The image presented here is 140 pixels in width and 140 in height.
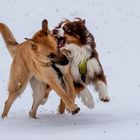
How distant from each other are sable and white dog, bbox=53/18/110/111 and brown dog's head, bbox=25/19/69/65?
16.9 inches

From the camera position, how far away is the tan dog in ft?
24.8

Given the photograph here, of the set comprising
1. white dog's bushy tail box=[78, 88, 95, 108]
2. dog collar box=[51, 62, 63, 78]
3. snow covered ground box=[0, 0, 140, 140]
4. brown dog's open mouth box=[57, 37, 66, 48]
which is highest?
brown dog's open mouth box=[57, 37, 66, 48]

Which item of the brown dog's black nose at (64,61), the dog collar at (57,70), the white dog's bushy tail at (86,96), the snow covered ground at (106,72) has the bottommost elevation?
the snow covered ground at (106,72)

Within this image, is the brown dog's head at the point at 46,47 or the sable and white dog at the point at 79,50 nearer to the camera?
the brown dog's head at the point at 46,47

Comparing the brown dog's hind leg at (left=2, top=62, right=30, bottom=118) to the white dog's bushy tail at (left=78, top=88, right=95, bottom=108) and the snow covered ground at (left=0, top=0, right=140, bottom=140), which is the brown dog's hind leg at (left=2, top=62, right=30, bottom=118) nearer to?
the snow covered ground at (left=0, top=0, right=140, bottom=140)

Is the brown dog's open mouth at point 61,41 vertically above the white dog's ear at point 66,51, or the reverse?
the brown dog's open mouth at point 61,41

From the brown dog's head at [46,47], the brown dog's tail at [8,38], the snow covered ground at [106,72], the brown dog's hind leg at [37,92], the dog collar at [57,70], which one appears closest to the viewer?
the snow covered ground at [106,72]

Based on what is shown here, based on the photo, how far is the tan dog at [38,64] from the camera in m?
7.57

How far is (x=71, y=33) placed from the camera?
26.6 ft

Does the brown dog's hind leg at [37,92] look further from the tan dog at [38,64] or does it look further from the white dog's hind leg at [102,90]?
the white dog's hind leg at [102,90]

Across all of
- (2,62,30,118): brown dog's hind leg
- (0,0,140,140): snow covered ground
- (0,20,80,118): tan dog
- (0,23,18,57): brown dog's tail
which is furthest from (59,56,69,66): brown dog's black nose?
(0,23,18,57): brown dog's tail

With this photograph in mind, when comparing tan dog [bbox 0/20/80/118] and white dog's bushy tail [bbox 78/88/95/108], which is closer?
tan dog [bbox 0/20/80/118]

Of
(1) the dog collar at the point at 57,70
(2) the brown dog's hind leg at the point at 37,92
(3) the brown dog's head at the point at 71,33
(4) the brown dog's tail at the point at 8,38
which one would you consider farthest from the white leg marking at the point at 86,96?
(4) the brown dog's tail at the point at 8,38

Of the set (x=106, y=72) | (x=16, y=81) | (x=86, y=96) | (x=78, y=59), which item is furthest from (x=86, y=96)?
(x=106, y=72)
